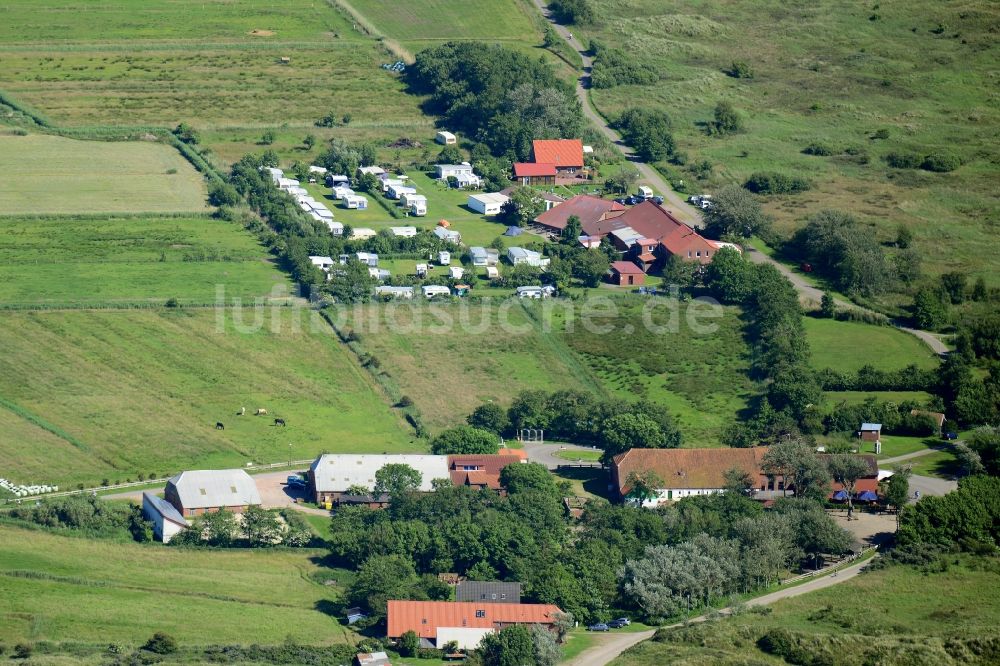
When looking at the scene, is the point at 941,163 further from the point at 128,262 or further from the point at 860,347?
the point at 128,262

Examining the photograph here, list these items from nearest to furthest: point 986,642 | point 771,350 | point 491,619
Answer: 1. point 986,642
2. point 491,619
3. point 771,350

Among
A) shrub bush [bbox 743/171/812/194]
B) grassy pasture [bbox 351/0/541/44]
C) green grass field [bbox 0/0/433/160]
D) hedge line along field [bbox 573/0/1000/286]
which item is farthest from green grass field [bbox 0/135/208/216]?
shrub bush [bbox 743/171/812/194]

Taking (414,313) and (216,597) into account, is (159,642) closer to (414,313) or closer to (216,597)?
(216,597)

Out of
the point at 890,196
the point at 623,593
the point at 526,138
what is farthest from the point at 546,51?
the point at 623,593

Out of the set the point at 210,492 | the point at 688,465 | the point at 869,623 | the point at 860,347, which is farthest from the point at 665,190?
the point at 869,623

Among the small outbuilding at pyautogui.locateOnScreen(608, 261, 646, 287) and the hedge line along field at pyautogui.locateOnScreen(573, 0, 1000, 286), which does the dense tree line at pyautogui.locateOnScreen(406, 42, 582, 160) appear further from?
the small outbuilding at pyautogui.locateOnScreen(608, 261, 646, 287)

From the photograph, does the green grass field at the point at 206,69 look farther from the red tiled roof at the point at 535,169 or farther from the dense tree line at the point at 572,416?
the dense tree line at the point at 572,416
